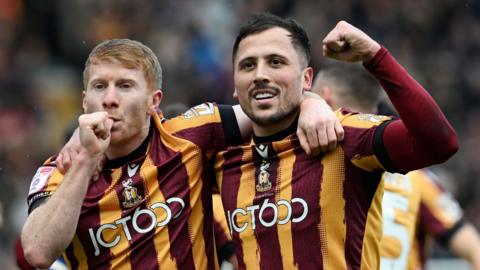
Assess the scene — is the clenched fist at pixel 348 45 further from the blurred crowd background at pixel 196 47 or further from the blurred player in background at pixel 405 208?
the blurred crowd background at pixel 196 47

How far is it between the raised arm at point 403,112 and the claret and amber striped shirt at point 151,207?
980mm

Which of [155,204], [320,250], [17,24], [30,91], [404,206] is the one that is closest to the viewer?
[320,250]

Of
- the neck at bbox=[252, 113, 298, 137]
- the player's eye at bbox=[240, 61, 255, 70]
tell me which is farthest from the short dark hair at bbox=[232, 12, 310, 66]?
the neck at bbox=[252, 113, 298, 137]

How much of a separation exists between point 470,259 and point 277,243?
242cm

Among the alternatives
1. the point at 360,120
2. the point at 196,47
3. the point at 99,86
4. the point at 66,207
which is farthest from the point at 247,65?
the point at 196,47

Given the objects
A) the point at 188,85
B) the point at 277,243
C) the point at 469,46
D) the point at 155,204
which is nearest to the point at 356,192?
the point at 277,243

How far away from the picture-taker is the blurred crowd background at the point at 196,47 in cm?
1360

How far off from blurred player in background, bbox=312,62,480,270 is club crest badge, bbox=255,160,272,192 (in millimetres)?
1660

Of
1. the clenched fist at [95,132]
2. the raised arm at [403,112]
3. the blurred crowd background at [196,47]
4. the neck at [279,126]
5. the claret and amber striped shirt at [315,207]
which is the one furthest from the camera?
the blurred crowd background at [196,47]

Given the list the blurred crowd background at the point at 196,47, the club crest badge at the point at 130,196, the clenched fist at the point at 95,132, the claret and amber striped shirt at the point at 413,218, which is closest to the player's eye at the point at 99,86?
the clenched fist at the point at 95,132

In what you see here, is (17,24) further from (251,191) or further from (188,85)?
(251,191)

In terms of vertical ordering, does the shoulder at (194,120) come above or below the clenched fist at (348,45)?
below

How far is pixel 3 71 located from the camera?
14039mm

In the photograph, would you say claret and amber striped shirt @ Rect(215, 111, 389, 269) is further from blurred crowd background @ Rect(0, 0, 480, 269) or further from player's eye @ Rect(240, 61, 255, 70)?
blurred crowd background @ Rect(0, 0, 480, 269)
